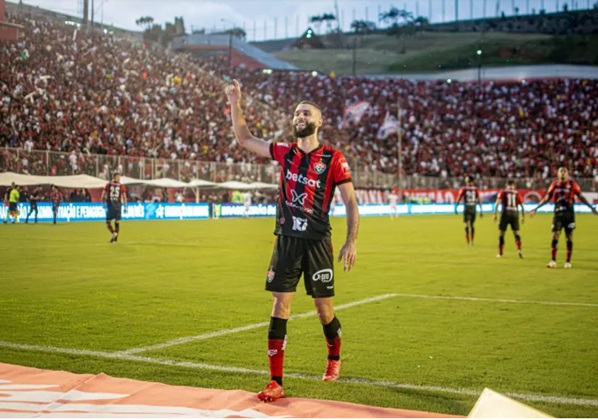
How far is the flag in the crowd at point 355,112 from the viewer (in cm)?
6575

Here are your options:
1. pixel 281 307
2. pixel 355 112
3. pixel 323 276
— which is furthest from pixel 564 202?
pixel 355 112

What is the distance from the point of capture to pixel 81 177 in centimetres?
3909

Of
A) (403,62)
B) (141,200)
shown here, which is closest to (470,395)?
(141,200)

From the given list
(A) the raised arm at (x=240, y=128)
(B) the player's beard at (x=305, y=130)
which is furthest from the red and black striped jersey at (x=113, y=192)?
(B) the player's beard at (x=305, y=130)

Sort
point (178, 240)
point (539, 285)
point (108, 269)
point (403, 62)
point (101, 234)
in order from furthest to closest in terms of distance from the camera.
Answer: point (403, 62) < point (101, 234) < point (178, 240) < point (108, 269) < point (539, 285)

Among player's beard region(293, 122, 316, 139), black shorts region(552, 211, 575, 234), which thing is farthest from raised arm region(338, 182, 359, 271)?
black shorts region(552, 211, 575, 234)

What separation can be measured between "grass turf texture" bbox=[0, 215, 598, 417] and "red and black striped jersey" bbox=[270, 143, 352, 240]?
1304 mm

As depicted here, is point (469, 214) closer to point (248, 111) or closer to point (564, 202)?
point (564, 202)

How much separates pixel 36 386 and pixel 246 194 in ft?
140

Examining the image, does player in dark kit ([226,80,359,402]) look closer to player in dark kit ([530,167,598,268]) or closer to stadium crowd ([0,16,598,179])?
player in dark kit ([530,167,598,268])

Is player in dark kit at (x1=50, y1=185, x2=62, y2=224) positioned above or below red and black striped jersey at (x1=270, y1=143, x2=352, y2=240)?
below

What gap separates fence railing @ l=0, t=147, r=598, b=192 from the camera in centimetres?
3669

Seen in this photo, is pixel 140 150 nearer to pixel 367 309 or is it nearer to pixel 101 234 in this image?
pixel 101 234

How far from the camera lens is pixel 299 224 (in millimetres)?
6297
